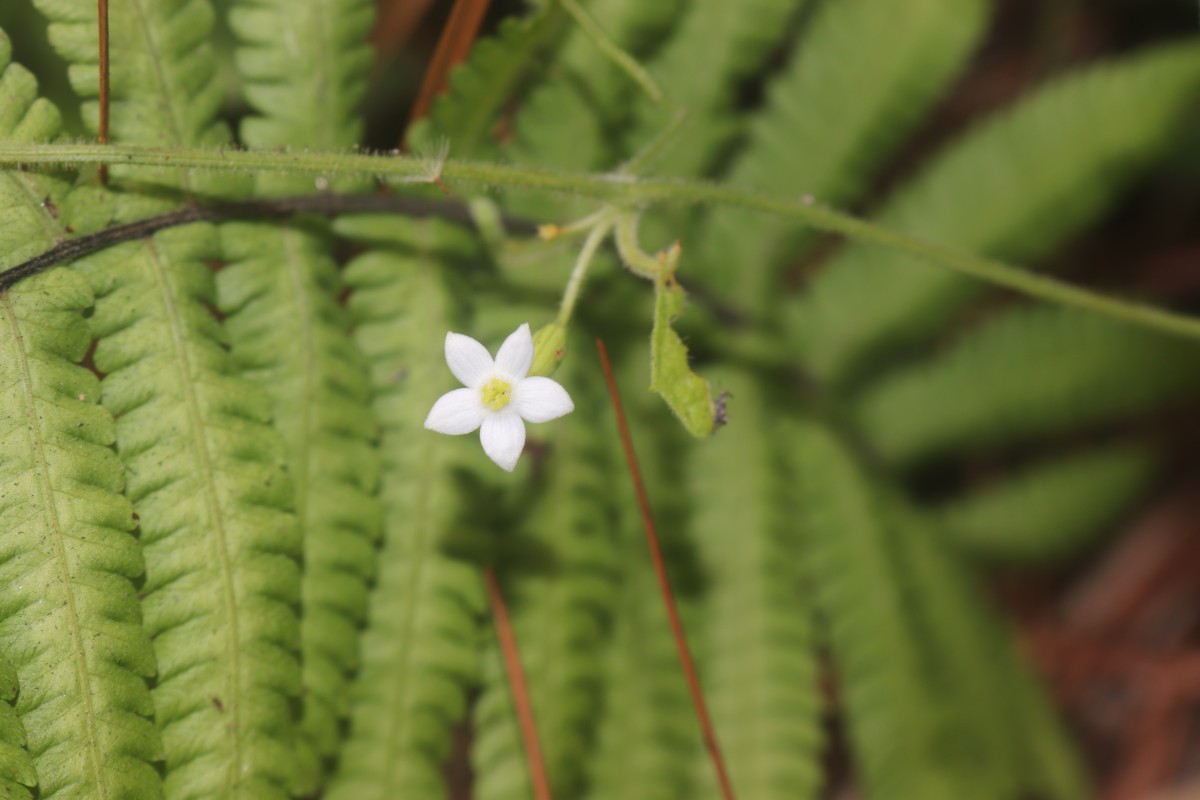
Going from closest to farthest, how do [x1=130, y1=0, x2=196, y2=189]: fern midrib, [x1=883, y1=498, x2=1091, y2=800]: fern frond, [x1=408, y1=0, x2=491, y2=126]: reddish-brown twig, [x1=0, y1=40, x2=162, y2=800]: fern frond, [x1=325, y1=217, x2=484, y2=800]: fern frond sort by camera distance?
1. [x1=0, y1=40, x2=162, y2=800]: fern frond
2. [x1=130, y1=0, x2=196, y2=189]: fern midrib
3. [x1=325, y1=217, x2=484, y2=800]: fern frond
4. [x1=408, y1=0, x2=491, y2=126]: reddish-brown twig
5. [x1=883, y1=498, x2=1091, y2=800]: fern frond

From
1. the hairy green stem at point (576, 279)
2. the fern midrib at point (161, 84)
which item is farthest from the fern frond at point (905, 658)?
the fern midrib at point (161, 84)

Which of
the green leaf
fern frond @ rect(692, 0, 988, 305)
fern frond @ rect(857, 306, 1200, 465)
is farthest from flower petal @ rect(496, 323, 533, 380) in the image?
fern frond @ rect(857, 306, 1200, 465)

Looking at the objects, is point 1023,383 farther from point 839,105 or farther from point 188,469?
point 188,469

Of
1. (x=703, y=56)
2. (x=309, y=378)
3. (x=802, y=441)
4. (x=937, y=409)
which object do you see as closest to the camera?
(x=309, y=378)

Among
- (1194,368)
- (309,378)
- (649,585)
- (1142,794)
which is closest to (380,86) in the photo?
(309,378)

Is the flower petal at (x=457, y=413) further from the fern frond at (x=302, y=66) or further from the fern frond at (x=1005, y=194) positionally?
the fern frond at (x=1005, y=194)

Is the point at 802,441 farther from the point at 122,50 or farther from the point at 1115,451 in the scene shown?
the point at 122,50

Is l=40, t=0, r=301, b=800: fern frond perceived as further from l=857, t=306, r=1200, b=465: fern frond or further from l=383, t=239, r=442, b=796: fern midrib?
l=857, t=306, r=1200, b=465: fern frond
